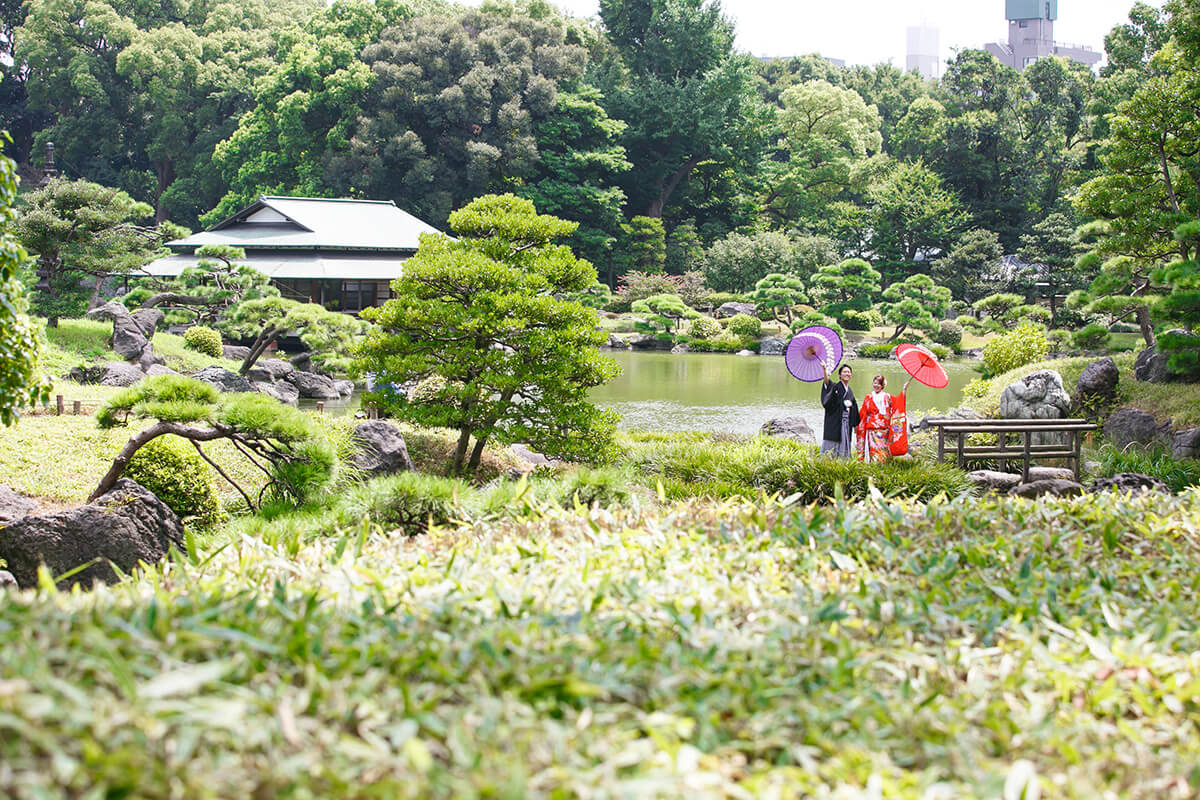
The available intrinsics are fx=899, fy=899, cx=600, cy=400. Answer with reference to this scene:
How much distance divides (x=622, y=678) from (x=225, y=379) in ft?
37.9

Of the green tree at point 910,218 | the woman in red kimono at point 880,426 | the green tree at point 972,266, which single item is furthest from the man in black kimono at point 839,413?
the green tree at point 910,218

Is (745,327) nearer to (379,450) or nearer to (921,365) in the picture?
(921,365)

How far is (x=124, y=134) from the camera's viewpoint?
115 ft

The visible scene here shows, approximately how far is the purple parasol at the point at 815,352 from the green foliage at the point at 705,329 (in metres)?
16.6

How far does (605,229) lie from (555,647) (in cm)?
2960

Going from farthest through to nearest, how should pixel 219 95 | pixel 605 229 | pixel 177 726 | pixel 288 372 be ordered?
pixel 219 95
pixel 605 229
pixel 288 372
pixel 177 726

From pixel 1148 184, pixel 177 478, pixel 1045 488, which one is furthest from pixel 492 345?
pixel 1148 184

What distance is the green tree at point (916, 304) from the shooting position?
74.6 feet

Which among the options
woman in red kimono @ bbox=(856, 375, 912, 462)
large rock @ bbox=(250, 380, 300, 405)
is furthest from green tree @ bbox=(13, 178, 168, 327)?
woman in red kimono @ bbox=(856, 375, 912, 462)

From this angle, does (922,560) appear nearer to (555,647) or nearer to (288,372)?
(555,647)

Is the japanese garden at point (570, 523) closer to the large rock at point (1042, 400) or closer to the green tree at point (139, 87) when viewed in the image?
the large rock at point (1042, 400)

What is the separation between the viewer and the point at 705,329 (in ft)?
80.0

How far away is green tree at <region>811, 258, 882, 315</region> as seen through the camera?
2486 cm

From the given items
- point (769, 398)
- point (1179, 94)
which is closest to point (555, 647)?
point (1179, 94)
